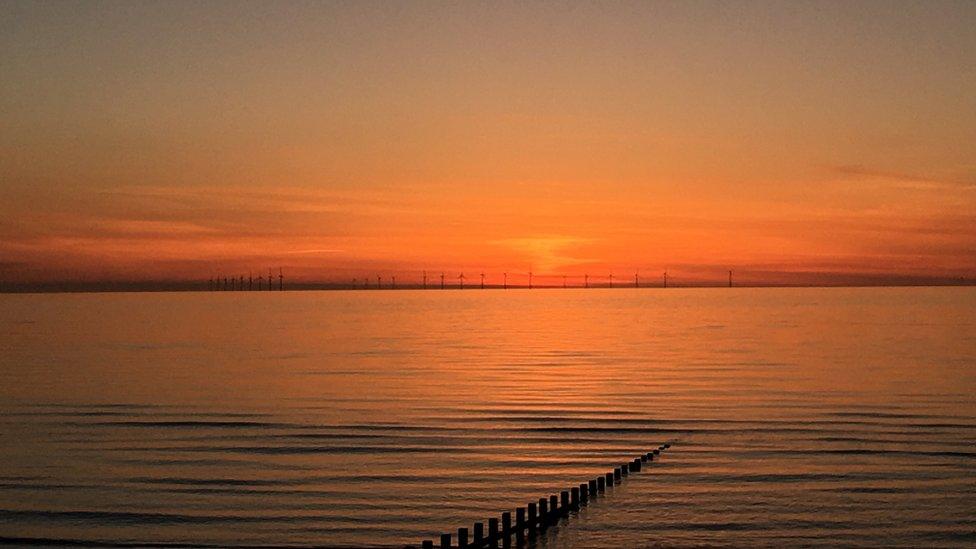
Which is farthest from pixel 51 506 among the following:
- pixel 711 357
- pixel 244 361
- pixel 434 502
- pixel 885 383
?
pixel 711 357

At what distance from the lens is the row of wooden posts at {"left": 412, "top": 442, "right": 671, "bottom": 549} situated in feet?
78.4

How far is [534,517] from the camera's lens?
27.2 meters

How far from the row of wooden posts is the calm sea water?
1.48ft

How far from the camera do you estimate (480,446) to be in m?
43.2

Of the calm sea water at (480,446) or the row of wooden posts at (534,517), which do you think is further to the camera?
the calm sea water at (480,446)

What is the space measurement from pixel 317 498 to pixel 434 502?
370 cm

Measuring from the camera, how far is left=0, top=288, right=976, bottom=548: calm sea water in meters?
30.0

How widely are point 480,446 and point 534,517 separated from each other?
16147 mm

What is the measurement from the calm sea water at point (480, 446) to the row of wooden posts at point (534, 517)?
45 centimetres

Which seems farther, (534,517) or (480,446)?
(480,446)

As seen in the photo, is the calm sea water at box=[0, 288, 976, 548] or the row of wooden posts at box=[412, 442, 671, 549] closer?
the row of wooden posts at box=[412, 442, 671, 549]

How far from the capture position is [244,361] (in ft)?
296

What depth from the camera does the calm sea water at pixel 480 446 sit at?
98.5 feet

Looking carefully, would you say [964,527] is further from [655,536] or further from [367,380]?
[367,380]
